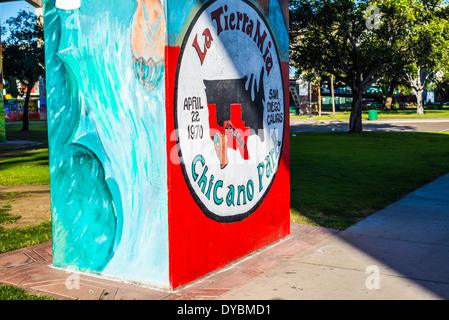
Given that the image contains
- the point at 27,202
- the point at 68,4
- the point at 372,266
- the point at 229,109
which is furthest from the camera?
the point at 27,202

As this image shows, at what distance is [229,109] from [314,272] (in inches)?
77.5

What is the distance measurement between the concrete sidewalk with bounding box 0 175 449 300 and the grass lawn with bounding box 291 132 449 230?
87cm

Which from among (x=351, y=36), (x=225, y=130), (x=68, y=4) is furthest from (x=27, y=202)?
(x=351, y=36)

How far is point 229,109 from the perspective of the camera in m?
5.60

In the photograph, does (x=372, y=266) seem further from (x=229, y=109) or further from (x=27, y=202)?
(x=27, y=202)

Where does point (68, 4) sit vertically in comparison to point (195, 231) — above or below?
above

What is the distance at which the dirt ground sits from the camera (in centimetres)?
813

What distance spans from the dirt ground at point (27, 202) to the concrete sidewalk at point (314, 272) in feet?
5.75

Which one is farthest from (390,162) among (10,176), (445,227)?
(10,176)

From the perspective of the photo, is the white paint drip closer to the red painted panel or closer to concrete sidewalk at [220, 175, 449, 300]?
the red painted panel

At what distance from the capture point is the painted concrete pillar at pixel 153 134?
15.6 feet

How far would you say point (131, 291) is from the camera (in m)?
4.81

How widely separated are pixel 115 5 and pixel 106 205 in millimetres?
1987
